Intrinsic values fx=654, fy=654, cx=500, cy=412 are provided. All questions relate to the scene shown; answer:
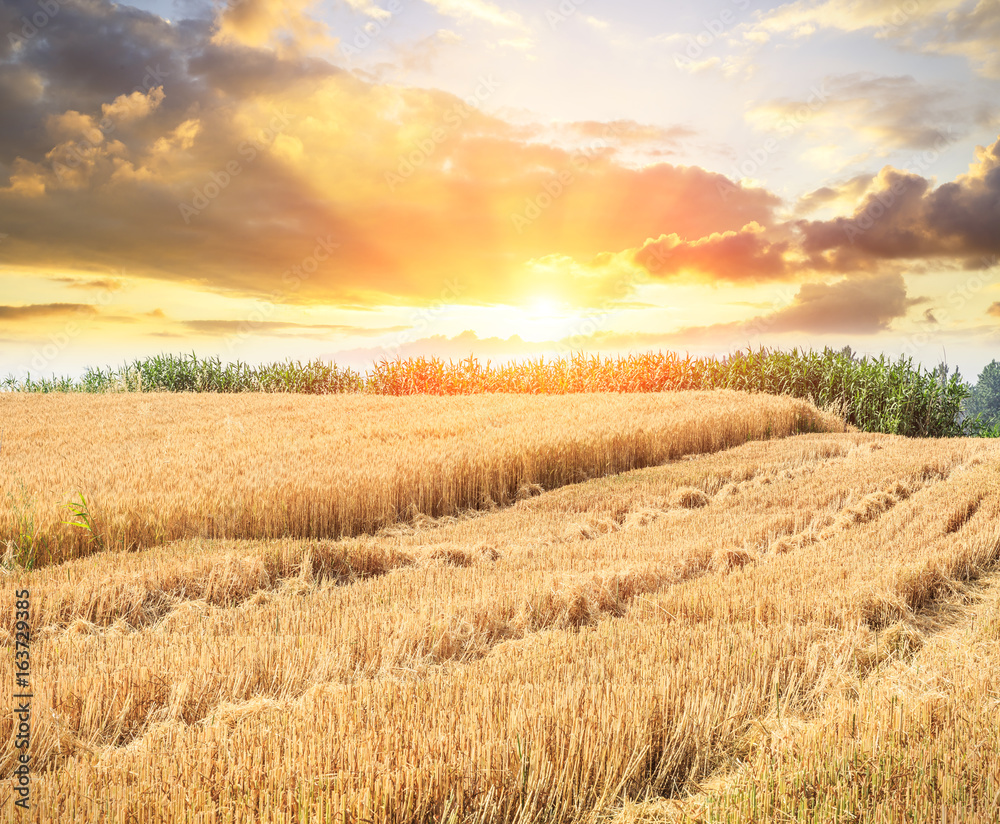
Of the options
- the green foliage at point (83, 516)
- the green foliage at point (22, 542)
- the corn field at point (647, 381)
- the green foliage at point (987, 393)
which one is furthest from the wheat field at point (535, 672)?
the green foliage at point (987, 393)

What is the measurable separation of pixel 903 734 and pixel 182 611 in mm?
5674

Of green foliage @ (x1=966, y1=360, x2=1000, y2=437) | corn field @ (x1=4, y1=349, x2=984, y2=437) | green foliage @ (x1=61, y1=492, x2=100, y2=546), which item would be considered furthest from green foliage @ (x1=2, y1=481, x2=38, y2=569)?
green foliage @ (x1=966, y1=360, x2=1000, y2=437)

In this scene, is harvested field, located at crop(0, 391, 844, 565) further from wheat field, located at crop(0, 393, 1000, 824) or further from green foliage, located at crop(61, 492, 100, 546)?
wheat field, located at crop(0, 393, 1000, 824)

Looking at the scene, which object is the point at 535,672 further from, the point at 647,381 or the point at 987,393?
the point at 987,393

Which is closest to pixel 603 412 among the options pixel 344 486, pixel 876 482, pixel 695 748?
pixel 876 482

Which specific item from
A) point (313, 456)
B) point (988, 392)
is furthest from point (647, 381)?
point (988, 392)

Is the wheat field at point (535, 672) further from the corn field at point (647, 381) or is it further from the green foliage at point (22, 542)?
the corn field at point (647, 381)

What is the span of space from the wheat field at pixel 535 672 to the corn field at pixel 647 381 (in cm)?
1427

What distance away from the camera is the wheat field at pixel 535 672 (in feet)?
9.98

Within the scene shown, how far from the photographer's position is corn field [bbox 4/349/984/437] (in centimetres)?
2214

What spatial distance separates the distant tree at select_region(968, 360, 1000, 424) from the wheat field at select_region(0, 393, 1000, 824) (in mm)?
108372

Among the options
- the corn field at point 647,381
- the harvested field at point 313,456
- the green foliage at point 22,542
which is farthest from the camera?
the corn field at point 647,381

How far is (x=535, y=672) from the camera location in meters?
4.27

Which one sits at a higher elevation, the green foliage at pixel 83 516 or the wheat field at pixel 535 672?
the green foliage at pixel 83 516
